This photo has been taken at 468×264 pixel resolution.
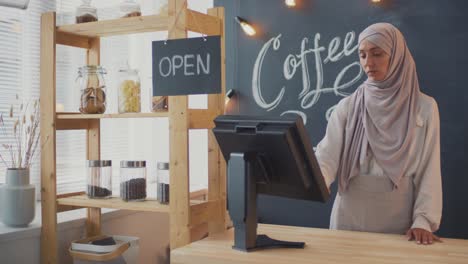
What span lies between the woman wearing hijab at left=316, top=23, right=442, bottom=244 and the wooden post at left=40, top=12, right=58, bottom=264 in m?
1.26

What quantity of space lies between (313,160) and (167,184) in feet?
2.42

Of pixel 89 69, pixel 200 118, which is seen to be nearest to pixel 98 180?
pixel 89 69

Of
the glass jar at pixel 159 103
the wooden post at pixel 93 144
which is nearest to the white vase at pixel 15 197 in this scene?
the wooden post at pixel 93 144

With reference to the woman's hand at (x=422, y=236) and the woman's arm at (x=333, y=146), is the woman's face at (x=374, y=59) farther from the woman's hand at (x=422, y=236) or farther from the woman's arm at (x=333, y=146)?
the woman's hand at (x=422, y=236)

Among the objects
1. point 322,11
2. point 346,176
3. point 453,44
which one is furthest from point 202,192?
point 453,44

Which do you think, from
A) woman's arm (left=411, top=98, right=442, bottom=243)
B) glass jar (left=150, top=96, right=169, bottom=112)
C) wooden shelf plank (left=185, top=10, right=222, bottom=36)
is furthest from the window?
woman's arm (left=411, top=98, right=442, bottom=243)

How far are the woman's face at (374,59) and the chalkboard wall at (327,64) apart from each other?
96 centimetres

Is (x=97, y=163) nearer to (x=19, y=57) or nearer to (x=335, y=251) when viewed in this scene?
(x=19, y=57)

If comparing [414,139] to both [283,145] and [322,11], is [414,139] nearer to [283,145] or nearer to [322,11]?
[283,145]

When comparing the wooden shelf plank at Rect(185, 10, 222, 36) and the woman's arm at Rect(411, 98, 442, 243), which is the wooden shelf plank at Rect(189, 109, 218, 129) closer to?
the wooden shelf plank at Rect(185, 10, 222, 36)

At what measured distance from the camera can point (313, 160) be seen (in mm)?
1665

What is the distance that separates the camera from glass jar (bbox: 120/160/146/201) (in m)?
2.25

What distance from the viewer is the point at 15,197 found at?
7.24 feet

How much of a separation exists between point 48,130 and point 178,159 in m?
0.71
